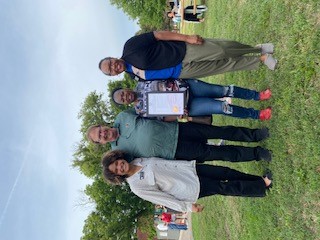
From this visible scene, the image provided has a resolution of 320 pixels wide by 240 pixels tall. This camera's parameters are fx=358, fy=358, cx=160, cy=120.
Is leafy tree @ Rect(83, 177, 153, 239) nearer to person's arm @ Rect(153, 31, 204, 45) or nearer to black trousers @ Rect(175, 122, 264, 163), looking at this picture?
black trousers @ Rect(175, 122, 264, 163)

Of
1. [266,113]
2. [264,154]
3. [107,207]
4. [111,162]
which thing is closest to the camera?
[111,162]

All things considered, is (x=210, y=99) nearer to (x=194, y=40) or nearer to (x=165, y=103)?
(x=165, y=103)

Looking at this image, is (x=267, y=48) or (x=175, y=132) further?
(x=267, y=48)

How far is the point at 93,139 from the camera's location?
18.2ft

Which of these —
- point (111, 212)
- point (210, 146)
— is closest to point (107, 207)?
point (111, 212)

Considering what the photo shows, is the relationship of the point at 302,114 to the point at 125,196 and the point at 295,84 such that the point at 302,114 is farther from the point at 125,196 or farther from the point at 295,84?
the point at 125,196

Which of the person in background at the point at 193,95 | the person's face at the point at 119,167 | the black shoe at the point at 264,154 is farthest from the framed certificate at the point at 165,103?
the black shoe at the point at 264,154

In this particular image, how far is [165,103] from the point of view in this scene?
18.7 feet

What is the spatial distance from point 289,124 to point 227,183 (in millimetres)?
1375

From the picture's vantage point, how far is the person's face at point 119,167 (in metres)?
5.41

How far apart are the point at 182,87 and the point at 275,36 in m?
2.25

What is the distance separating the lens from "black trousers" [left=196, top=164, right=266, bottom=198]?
5840 millimetres

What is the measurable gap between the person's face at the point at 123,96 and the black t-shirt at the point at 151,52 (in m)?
0.44

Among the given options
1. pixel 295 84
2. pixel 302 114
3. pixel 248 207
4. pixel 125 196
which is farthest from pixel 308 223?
pixel 125 196
